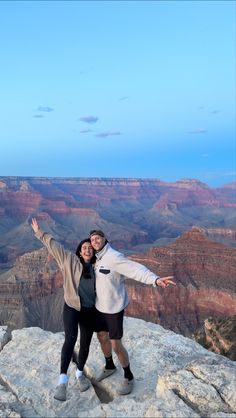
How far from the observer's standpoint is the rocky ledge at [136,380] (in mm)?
7273

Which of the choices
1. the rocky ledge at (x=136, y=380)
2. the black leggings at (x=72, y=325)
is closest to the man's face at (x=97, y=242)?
the black leggings at (x=72, y=325)

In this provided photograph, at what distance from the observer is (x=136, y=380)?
9.31 m

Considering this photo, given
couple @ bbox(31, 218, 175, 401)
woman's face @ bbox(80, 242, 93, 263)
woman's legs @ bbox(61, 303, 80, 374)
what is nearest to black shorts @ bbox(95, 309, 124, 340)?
couple @ bbox(31, 218, 175, 401)

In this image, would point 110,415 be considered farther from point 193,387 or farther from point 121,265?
point 121,265

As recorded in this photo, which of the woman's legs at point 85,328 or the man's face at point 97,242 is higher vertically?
the man's face at point 97,242

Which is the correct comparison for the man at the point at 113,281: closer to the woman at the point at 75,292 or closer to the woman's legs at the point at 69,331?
the woman at the point at 75,292

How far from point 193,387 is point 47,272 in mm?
83622

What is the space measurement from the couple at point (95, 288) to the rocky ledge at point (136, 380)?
0.34 m

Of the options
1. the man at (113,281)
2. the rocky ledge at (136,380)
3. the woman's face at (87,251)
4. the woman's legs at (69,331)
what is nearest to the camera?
the rocky ledge at (136,380)

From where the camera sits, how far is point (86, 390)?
29.3 ft

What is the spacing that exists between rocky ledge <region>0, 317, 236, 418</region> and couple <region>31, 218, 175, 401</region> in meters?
0.34

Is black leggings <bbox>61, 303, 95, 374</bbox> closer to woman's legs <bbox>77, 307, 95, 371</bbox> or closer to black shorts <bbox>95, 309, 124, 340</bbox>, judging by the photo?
woman's legs <bbox>77, 307, 95, 371</bbox>

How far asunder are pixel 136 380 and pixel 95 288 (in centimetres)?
210

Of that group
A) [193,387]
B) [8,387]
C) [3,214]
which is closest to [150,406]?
[193,387]
